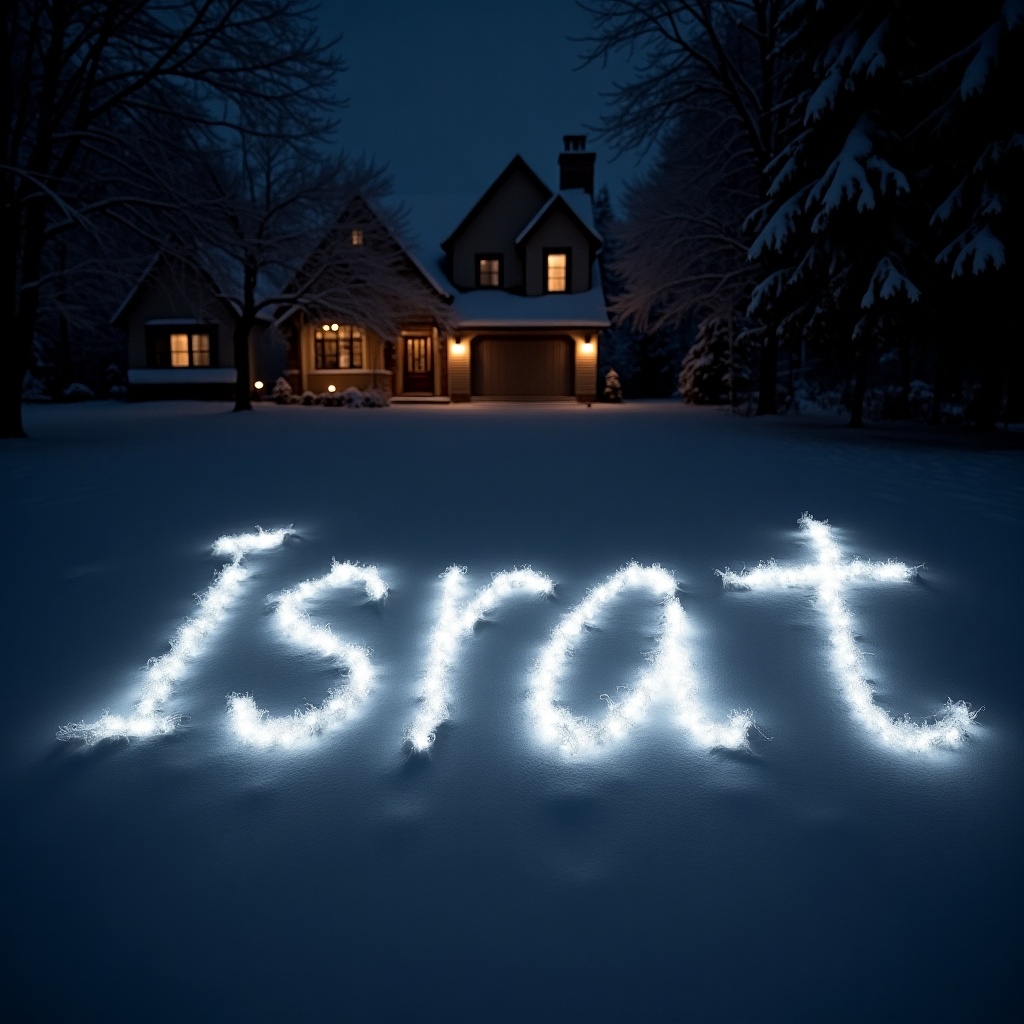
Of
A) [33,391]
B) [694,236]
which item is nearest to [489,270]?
[694,236]

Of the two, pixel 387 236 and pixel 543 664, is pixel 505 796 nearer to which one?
pixel 543 664

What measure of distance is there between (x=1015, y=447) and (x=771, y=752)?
412 inches

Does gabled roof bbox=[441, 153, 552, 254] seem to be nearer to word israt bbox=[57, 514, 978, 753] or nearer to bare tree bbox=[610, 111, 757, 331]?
bare tree bbox=[610, 111, 757, 331]

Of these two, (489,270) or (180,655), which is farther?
(489,270)

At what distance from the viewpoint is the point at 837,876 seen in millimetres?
2340

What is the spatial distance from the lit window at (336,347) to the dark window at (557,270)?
714 centimetres

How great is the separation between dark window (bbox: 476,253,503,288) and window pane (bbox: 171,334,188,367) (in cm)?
1159

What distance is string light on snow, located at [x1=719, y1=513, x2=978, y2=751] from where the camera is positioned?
9.94 feet

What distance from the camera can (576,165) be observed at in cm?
2889

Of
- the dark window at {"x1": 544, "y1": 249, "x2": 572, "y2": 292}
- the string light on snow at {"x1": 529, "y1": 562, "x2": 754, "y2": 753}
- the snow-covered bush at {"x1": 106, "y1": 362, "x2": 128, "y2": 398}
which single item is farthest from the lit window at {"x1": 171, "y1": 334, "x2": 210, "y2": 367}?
the string light on snow at {"x1": 529, "y1": 562, "x2": 754, "y2": 753}

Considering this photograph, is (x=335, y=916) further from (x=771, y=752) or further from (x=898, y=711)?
(x=898, y=711)

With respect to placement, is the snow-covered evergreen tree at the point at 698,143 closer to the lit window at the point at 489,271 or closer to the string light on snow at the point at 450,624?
the lit window at the point at 489,271

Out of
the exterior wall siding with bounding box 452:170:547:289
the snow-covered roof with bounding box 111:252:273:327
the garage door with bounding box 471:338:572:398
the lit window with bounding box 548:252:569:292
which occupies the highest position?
the exterior wall siding with bounding box 452:170:547:289

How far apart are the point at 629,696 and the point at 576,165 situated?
29.6 meters
